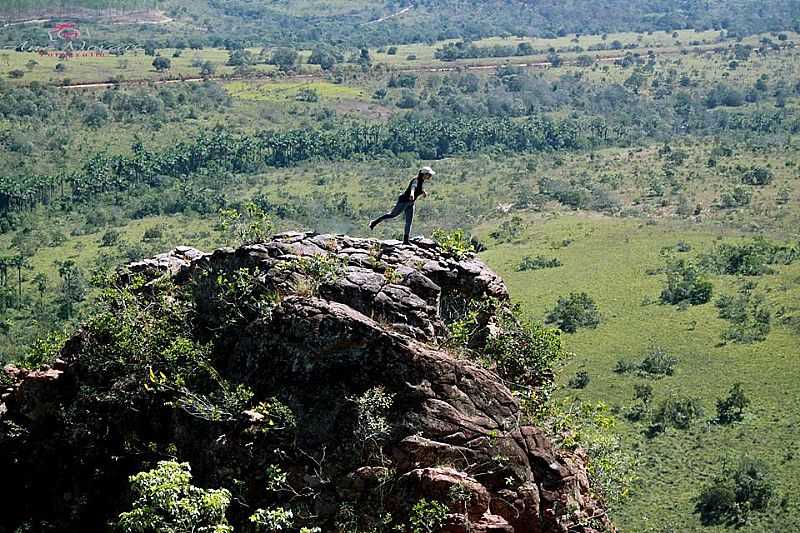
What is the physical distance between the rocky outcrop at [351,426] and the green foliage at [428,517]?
0.73 ft

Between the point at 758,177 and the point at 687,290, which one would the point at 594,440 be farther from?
the point at 758,177

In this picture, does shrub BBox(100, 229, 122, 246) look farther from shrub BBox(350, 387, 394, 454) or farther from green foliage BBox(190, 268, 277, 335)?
shrub BBox(350, 387, 394, 454)

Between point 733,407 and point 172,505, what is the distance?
130ft

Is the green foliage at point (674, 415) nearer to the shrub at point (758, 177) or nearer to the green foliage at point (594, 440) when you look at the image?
the green foliage at point (594, 440)

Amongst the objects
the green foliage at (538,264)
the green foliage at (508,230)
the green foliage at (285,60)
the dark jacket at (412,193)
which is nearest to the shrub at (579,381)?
the green foliage at (538,264)

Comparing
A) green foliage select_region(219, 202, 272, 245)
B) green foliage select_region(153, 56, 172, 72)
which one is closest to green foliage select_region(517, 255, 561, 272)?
green foliage select_region(219, 202, 272, 245)

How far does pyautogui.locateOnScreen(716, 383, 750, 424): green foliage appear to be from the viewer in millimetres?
49469

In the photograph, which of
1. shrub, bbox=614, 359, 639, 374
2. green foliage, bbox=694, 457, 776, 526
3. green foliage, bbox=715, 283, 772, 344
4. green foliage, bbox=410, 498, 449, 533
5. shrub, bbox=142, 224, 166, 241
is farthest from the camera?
shrub, bbox=142, 224, 166, 241

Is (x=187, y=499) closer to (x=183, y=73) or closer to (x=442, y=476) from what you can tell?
(x=442, y=476)

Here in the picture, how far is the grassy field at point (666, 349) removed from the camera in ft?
141

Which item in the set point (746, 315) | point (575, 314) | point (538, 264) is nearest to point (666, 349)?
point (746, 315)

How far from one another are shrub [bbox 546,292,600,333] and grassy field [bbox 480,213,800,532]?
885 mm

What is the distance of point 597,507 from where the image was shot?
18750 millimetres

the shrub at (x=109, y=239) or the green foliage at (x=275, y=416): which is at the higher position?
the green foliage at (x=275, y=416)
